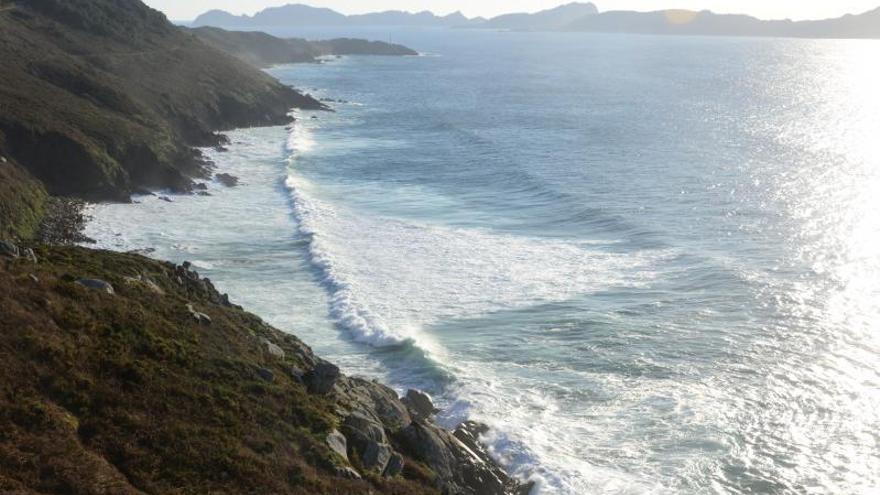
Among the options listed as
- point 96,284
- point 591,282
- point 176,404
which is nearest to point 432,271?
point 591,282

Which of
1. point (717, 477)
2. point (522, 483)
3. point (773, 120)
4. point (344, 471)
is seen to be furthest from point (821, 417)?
point (773, 120)

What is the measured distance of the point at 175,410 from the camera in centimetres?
2016

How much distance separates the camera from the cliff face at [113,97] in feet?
183

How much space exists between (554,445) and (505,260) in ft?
67.4

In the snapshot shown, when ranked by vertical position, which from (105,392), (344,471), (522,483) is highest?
(105,392)

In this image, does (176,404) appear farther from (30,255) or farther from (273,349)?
(30,255)

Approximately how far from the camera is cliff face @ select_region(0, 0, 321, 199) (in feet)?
183

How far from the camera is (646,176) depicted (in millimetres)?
69812

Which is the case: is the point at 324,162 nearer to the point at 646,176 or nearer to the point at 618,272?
the point at 646,176

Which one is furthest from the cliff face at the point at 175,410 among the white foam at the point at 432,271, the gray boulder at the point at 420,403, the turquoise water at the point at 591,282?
the white foam at the point at 432,271

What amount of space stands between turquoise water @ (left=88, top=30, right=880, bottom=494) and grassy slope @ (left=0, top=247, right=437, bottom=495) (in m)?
7.07

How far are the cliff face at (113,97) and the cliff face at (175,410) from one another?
31.3m

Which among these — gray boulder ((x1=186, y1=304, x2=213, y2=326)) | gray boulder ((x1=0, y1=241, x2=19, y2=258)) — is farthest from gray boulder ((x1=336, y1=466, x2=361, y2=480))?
gray boulder ((x1=0, y1=241, x2=19, y2=258))

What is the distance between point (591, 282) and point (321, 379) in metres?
20.4
